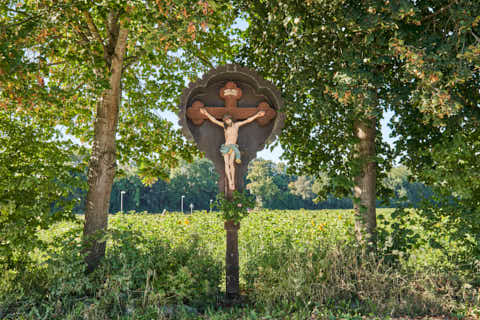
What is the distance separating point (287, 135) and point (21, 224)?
4488mm

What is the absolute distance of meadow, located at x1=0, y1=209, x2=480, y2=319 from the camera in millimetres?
4234

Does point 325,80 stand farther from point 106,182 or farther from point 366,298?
point 106,182

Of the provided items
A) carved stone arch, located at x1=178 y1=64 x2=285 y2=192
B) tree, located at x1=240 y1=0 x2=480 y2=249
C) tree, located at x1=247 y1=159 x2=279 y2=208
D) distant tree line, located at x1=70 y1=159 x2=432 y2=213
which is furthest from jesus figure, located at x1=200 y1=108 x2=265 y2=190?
distant tree line, located at x1=70 y1=159 x2=432 y2=213

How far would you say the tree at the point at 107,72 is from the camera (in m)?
4.16

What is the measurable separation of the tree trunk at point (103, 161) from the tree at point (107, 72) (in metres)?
0.02

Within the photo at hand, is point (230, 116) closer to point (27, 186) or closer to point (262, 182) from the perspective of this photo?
point (27, 186)

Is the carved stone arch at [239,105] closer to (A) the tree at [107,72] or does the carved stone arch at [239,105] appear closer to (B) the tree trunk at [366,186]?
(A) the tree at [107,72]

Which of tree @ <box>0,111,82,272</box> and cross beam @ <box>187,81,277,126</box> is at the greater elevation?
cross beam @ <box>187,81,277,126</box>

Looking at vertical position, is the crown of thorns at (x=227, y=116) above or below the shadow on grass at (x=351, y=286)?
above

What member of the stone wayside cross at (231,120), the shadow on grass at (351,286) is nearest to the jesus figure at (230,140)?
the stone wayside cross at (231,120)

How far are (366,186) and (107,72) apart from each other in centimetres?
463

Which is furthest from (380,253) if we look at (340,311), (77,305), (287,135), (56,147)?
(56,147)

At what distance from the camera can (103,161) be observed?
18.3ft

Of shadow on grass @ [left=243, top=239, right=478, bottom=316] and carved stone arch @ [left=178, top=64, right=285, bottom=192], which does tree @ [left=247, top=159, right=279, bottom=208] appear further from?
shadow on grass @ [left=243, top=239, right=478, bottom=316]
